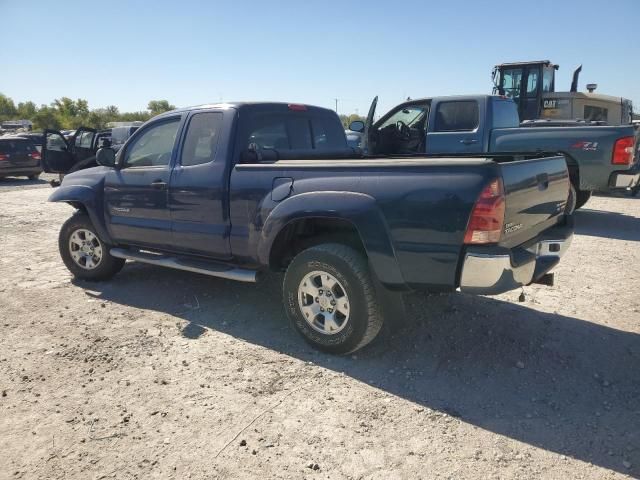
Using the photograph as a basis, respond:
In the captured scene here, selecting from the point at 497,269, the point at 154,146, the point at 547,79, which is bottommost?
the point at 497,269

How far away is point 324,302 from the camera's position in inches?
139

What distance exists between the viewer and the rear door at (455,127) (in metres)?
7.79

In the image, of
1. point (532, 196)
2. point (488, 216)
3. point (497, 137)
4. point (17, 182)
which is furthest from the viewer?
point (17, 182)

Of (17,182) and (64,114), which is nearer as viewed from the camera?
(17,182)

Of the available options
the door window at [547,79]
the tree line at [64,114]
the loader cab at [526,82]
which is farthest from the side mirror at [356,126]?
the tree line at [64,114]

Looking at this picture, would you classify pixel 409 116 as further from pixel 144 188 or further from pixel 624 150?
pixel 144 188

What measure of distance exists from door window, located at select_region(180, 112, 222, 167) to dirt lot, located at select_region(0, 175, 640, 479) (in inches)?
54.6

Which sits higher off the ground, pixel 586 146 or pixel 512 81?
pixel 512 81

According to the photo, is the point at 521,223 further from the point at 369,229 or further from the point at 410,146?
the point at 410,146

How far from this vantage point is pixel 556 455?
96.4 inches

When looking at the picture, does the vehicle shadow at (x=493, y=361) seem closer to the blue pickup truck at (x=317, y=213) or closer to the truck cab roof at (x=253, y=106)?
the blue pickup truck at (x=317, y=213)

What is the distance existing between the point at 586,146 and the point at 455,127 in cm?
196

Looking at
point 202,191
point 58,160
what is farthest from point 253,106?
point 58,160

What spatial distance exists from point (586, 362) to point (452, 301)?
1.30 meters
